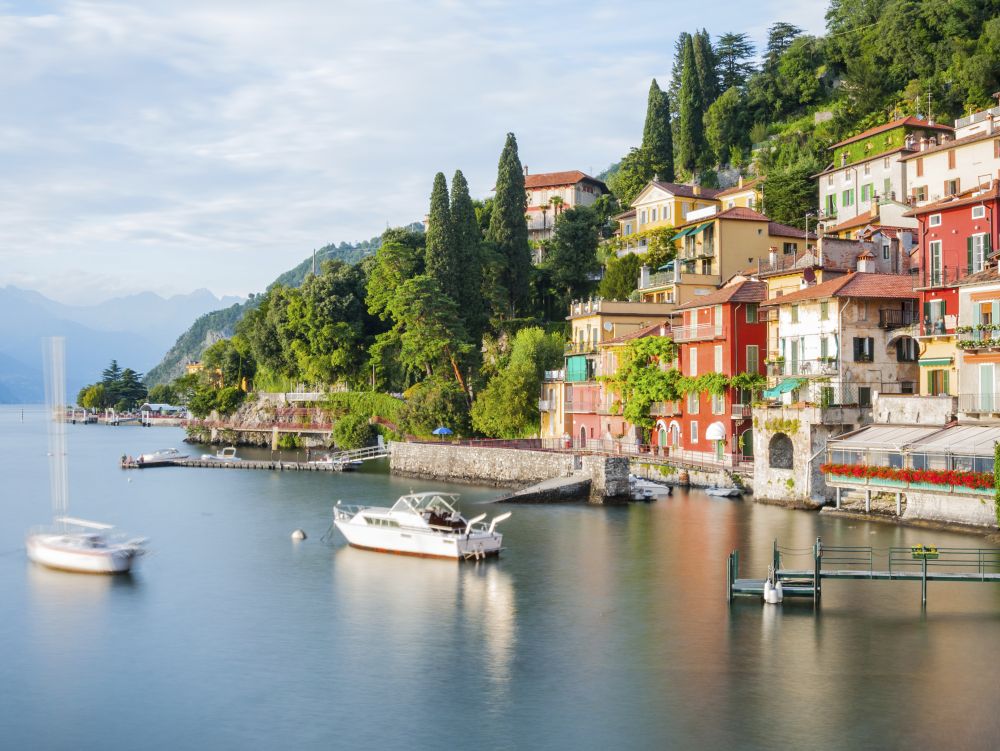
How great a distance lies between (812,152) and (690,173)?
19248 millimetres

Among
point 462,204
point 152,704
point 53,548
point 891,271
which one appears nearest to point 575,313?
point 462,204

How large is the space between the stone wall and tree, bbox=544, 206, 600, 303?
26.2 metres

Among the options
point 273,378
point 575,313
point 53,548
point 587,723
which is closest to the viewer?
point 587,723

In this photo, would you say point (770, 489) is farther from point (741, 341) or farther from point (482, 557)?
point (482, 557)

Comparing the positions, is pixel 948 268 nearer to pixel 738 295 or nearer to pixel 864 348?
pixel 864 348

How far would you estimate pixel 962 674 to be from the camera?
78.2 ft

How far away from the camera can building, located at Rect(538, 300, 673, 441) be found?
227 ft

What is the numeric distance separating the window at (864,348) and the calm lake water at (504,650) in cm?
1007

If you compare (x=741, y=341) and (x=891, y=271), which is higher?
(x=891, y=271)

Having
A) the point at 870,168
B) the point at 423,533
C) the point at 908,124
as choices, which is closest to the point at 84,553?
the point at 423,533

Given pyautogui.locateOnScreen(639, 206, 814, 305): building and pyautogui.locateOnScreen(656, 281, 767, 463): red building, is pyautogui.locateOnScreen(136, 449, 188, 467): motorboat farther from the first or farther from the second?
pyautogui.locateOnScreen(656, 281, 767, 463): red building

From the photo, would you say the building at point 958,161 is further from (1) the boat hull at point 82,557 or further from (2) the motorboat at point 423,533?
(1) the boat hull at point 82,557

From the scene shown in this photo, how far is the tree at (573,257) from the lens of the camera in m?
89.3

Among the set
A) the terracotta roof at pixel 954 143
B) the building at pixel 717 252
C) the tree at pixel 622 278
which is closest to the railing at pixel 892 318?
the terracotta roof at pixel 954 143
